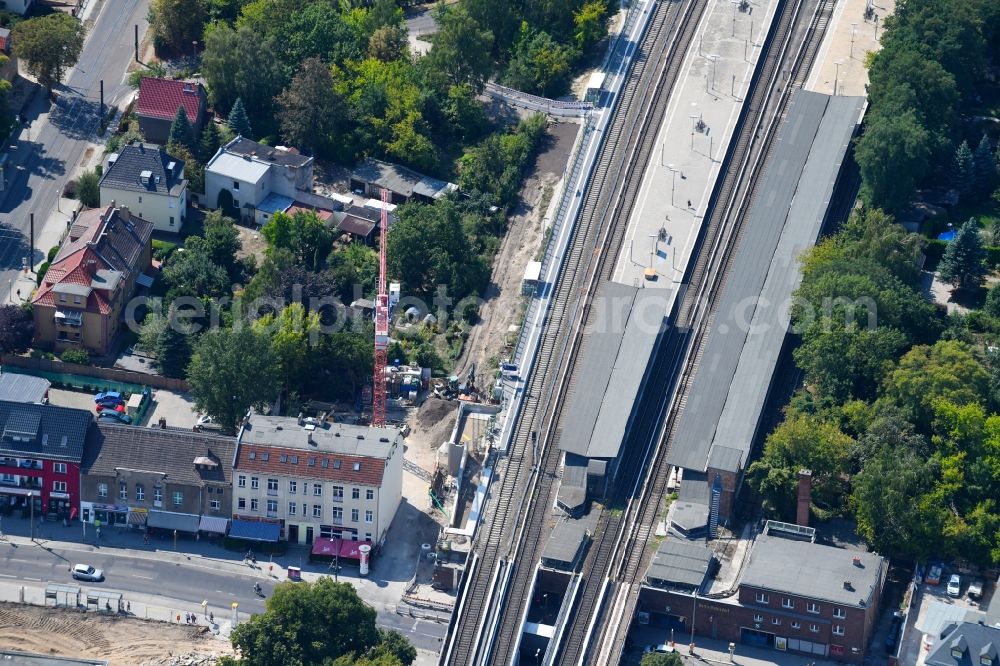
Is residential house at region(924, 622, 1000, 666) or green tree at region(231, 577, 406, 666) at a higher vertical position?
residential house at region(924, 622, 1000, 666)

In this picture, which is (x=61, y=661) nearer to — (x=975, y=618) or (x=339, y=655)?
(x=339, y=655)

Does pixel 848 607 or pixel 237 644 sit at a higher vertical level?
pixel 848 607

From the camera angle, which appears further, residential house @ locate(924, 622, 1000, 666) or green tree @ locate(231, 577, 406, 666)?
green tree @ locate(231, 577, 406, 666)

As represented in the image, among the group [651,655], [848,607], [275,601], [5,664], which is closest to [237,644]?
[275,601]

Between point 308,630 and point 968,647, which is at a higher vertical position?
point 968,647

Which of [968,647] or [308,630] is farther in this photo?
[308,630]
